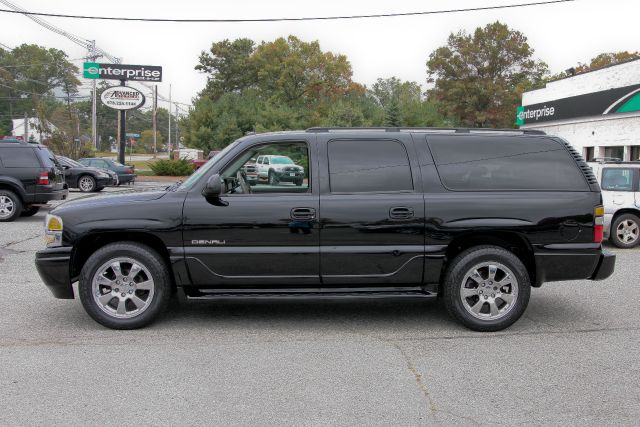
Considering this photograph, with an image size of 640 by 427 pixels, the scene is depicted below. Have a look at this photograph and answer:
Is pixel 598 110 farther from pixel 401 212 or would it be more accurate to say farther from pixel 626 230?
pixel 401 212

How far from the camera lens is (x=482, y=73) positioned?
179ft

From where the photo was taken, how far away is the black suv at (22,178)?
42.8ft

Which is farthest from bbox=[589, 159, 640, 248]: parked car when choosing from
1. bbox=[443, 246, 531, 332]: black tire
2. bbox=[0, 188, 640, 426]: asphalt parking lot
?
bbox=[443, 246, 531, 332]: black tire

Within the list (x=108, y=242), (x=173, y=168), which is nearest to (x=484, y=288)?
(x=108, y=242)

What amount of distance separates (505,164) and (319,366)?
8.50 feet

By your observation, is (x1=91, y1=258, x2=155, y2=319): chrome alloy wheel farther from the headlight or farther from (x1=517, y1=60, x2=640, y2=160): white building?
(x1=517, y1=60, x2=640, y2=160): white building

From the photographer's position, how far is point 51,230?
541cm

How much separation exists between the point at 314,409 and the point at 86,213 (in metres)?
2.86

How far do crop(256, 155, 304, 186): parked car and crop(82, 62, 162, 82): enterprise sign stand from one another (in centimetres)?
3465

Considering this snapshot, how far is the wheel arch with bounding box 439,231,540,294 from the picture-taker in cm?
554

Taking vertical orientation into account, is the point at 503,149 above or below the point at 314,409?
above

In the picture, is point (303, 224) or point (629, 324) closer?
point (303, 224)

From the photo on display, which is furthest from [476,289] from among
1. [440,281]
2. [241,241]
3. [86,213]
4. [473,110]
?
[473,110]

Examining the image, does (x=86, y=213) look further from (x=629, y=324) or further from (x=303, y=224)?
(x=629, y=324)
